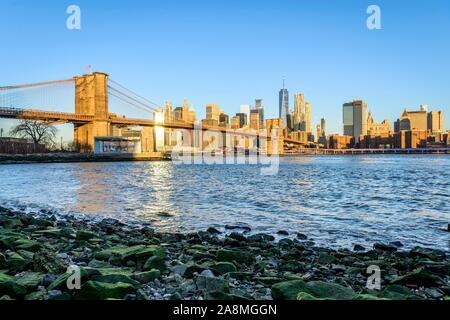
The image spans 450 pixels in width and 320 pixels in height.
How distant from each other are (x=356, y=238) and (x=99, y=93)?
64322 mm

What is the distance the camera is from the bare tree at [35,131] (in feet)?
210

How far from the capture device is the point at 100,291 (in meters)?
3.57

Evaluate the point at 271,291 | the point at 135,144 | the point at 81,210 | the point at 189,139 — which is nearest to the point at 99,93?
the point at 135,144

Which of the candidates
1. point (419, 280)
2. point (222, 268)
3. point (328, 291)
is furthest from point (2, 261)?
point (419, 280)

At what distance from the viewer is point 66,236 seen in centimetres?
725

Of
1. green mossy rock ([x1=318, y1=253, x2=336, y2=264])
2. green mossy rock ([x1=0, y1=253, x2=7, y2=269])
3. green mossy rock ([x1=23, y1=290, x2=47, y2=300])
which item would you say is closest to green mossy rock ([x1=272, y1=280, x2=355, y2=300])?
green mossy rock ([x1=318, y1=253, x2=336, y2=264])

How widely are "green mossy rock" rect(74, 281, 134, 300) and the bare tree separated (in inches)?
2561

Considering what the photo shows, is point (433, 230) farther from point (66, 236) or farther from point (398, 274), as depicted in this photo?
point (66, 236)

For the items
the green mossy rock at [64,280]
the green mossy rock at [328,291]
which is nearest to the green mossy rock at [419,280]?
the green mossy rock at [328,291]

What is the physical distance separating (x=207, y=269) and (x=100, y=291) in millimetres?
1489

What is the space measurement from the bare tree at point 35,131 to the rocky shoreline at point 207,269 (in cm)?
6224

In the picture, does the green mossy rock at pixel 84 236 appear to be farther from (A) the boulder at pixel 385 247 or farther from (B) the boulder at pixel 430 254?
(B) the boulder at pixel 430 254

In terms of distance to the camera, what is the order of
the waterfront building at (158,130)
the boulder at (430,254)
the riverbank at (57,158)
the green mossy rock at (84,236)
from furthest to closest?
the waterfront building at (158,130) < the riverbank at (57,158) < the green mossy rock at (84,236) < the boulder at (430,254)
